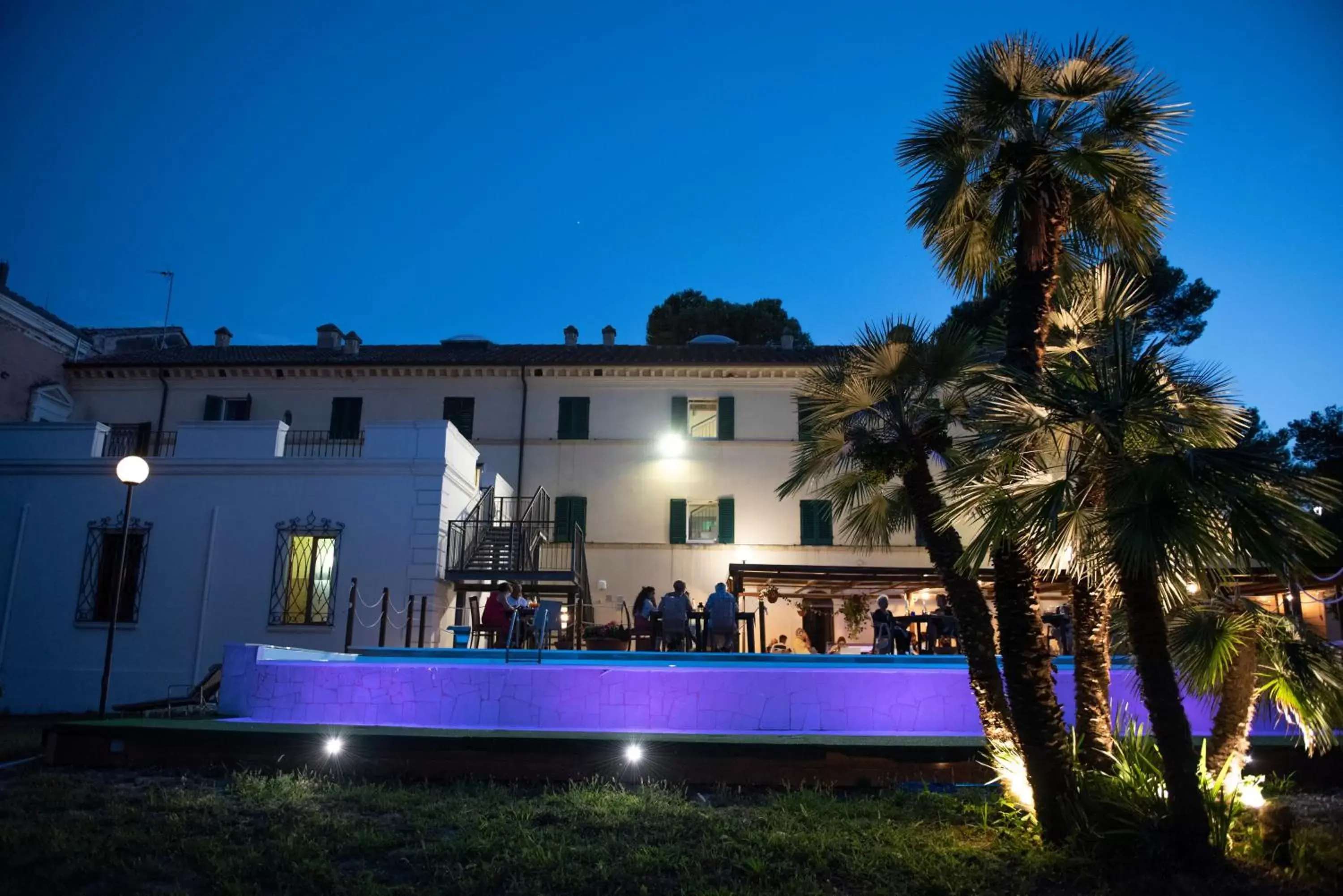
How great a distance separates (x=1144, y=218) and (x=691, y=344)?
75.1 ft

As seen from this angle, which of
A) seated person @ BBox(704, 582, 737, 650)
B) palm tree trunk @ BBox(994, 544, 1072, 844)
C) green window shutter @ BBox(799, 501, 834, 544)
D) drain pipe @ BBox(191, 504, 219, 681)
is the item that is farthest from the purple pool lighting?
green window shutter @ BBox(799, 501, 834, 544)

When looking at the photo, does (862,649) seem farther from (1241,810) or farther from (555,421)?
(1241,810)

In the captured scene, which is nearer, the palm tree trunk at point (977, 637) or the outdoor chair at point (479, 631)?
the palm tree trunk at point (977, 637)

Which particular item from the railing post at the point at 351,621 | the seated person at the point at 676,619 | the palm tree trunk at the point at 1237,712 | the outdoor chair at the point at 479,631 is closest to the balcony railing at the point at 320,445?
the railing post at the point at 351,621

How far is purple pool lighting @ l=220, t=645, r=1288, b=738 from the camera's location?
9.13m

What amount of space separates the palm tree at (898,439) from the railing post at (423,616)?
31.1 ft

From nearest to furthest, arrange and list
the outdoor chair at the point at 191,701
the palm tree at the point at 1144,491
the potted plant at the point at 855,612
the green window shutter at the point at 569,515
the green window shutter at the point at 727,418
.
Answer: the palm tree at the point at 1144,491 < the outdoor chair at the point at 191,701 < the potted plant at the point at 855,612 < the green window shutter at the point at 569,515 < the green window shutter at the point at 727,418

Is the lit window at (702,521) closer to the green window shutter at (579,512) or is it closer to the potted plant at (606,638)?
the green window shutter at (579,512)

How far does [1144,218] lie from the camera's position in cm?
733

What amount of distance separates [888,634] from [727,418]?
10.8 meters

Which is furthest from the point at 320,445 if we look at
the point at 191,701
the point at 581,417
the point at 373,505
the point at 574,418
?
the point at 191,701

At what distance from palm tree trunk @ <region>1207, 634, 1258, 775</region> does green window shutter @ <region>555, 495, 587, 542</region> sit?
19.8m

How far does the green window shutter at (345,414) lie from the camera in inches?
1009

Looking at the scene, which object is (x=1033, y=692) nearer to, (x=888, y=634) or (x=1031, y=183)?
(x=1031, y=183)
